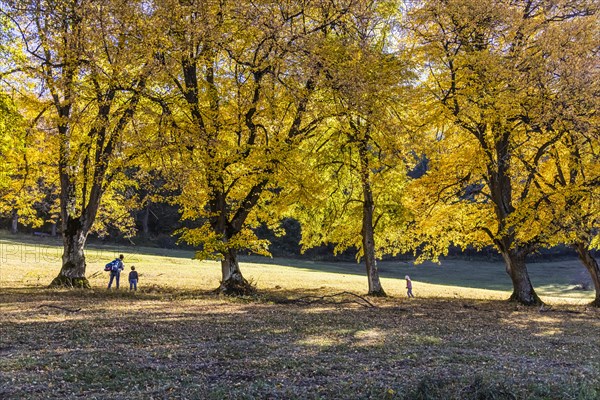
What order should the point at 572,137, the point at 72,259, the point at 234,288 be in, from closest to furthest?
1. the point at 572,137
2. the point at 234,288
3. the point at 72,259

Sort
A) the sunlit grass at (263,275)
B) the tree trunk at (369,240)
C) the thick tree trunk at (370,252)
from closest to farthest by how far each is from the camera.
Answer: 1. the tree trunk at (369,240)
2. the thick tree trunk at (370,252)
3. the sunlit grass at (263,275)

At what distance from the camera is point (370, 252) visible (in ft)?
80.1

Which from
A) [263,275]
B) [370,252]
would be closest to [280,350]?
[370,252]

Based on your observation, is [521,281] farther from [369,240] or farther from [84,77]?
[84,77]

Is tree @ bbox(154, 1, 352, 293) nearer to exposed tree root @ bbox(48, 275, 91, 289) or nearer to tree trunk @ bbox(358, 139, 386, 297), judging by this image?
tree trunk @ bbox(358, 139, 386, 297)

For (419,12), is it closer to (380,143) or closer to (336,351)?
(380,143)

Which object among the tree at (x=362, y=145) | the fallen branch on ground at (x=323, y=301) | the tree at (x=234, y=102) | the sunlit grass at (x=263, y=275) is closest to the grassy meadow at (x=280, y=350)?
the fallen branch on ground at (x=323, y=301)

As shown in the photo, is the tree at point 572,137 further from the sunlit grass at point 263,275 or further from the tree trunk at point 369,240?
the sunlit grass at point 263,275

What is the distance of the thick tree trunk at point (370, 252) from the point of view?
79.8ft

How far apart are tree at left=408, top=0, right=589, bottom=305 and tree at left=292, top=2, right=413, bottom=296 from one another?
1671mm

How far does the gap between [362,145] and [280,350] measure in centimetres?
1428

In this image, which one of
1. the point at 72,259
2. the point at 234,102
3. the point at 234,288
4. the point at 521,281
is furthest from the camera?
the point at 521,281

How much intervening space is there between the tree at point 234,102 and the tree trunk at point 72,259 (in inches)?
184

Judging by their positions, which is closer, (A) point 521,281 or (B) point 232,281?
(B) point 232,281
